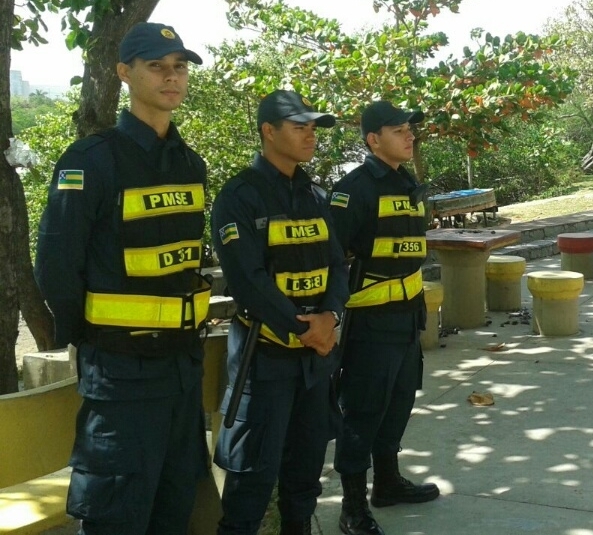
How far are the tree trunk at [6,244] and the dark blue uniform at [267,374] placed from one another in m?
1.17

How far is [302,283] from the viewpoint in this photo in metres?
3.42

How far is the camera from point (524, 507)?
4273mm

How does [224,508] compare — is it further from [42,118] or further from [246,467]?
[42,118]

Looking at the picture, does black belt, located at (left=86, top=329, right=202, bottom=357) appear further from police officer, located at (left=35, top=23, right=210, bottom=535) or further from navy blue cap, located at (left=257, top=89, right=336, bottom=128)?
navy blue cap, located at (left=257, top=89, right=336, bottom=128)

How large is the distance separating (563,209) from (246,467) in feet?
49.7

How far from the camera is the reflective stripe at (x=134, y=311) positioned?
2.79m

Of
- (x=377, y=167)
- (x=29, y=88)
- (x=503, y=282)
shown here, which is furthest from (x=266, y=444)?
(x=29, y=88)

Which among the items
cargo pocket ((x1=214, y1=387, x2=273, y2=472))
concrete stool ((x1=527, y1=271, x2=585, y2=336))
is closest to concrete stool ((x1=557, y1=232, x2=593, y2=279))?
concrete stool ((x1=527, y1=271, x2=585, y2=336))

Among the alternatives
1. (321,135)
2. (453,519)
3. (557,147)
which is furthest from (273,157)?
(557,147)

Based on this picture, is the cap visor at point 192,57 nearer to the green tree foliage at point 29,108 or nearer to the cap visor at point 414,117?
the cap visor at point 414,117

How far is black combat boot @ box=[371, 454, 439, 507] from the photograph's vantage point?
14.1 feet

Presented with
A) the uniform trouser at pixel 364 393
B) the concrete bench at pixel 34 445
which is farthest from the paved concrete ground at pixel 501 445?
the concrete bench at pixel 34 445

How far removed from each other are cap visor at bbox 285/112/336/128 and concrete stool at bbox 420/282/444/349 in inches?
158

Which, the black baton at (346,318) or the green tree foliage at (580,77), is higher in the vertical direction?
the green tree foliage at (580,77)
